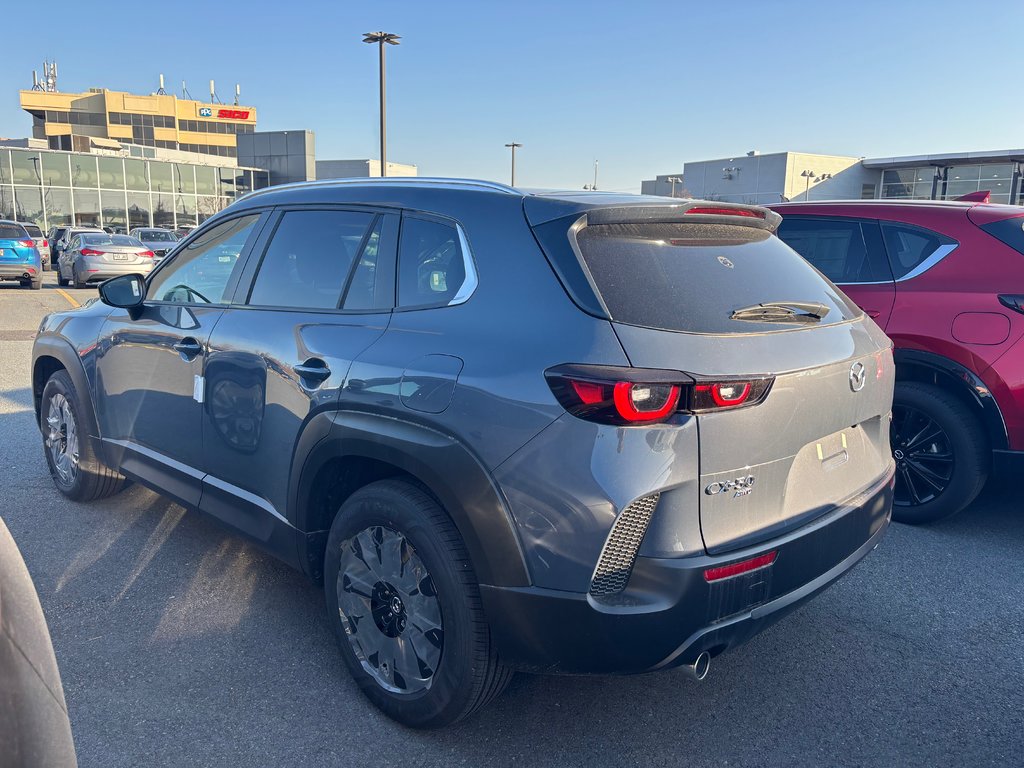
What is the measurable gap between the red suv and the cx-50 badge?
2.67 metres

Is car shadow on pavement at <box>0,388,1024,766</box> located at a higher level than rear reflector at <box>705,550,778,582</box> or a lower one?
lower

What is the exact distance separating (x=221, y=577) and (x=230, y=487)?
2.15 ft

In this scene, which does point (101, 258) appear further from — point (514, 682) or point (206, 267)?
point (514, 682)

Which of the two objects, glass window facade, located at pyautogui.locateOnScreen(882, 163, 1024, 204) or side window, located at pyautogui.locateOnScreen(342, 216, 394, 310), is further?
glass window facade, located at pyautogui.locateOnScreen(882, 163, 1024, 204)

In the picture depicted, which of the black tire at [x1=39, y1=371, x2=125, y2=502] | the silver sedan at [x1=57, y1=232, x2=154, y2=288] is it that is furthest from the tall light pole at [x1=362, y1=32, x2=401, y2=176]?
the black tire at [x1=39, y1=371, x2=125, y2=502]

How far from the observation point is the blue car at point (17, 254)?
66.9 ft

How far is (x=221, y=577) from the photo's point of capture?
3869mm

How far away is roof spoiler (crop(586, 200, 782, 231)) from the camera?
2.56 metres

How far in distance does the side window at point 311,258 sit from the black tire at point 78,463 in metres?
1.75

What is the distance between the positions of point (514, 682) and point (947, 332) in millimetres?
3080

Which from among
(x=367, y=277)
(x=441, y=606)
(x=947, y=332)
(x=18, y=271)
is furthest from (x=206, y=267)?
(x=18, y=271)

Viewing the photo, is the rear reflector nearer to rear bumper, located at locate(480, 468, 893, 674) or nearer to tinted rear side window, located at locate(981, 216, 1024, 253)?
rear bumper, located at locate(480, 468, 893, 674)

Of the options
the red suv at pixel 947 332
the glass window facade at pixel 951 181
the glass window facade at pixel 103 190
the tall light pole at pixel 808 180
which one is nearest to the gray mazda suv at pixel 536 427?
the red suv at pixel 947 332

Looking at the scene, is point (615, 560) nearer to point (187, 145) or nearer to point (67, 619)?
point (67, 619)
